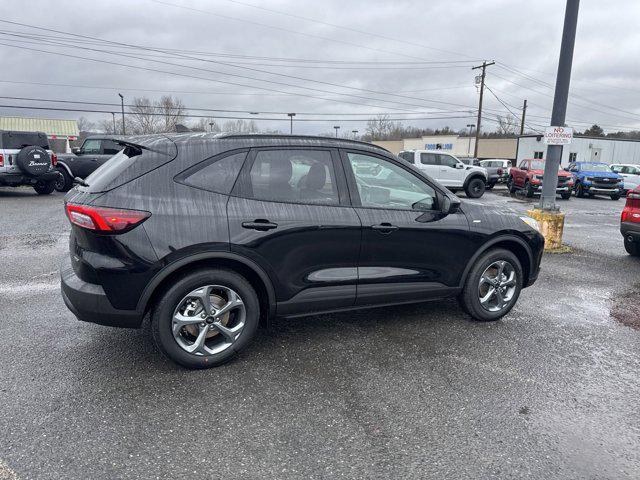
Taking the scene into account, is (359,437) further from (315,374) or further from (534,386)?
(534,386)

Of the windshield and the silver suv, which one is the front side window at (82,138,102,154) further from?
the windshield

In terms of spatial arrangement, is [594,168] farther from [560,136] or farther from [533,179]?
[560,136]

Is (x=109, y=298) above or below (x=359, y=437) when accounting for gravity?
above

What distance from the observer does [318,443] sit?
2.66 m

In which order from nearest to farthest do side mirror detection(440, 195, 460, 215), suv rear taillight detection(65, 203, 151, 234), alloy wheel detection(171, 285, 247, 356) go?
suv rear taillight detection(65, 203, 151, 234), alloy wheel detection(171, 285, 247, 356), side mirror detection(440, 195, 460, 215)

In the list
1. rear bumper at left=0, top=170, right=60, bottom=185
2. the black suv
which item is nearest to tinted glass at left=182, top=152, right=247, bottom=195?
the black suv

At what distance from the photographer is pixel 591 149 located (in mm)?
47844

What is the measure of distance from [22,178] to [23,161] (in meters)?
0.61

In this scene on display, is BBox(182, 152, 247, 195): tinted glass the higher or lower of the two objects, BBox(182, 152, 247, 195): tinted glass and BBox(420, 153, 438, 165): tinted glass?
the lower

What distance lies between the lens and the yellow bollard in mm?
8039

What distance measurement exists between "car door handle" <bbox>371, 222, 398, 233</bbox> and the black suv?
0.05 ft

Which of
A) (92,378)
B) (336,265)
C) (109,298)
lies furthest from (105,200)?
(336,265)

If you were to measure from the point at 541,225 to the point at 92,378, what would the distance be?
737 centimetres

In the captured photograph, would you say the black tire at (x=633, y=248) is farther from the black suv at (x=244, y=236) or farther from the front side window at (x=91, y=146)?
the front side window at (x=91, y=146)
